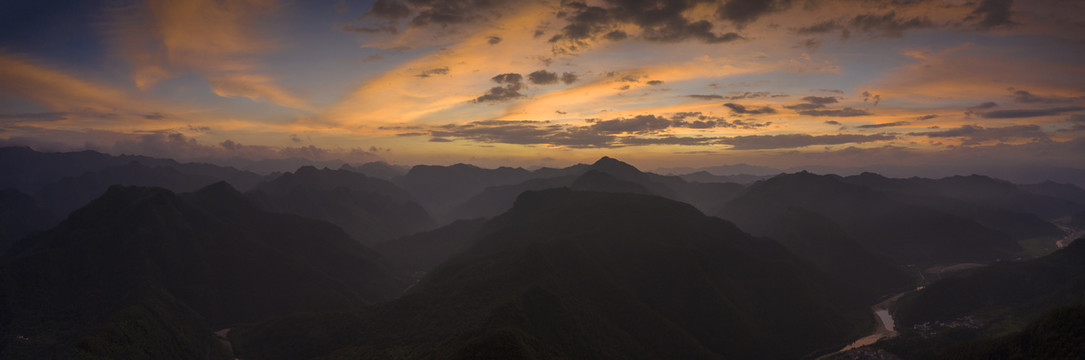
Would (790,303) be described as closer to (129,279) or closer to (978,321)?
(978,321)

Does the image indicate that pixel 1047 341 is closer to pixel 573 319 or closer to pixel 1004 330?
pixel 1004 330

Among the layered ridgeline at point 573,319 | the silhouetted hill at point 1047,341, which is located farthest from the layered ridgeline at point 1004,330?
the layered ridgeline at point 573,319

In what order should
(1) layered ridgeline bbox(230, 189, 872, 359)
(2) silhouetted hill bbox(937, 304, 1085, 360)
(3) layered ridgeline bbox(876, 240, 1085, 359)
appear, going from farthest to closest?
(1) layered ridgeline bbox(230, 189, 872, 359)
(3) layered ridgeline bbox(876, 240, 1085, 359)
(2) silhouetted hill bbox(937, 304, 1085, 360)

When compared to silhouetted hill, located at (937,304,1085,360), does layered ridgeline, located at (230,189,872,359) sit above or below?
below

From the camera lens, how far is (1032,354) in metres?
112

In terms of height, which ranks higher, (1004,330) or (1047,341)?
(1047,341)

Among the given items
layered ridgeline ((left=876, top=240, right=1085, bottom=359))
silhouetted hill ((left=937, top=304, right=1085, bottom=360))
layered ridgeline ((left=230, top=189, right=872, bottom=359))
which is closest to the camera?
silhouetted hill ((left=937, top=304, right=1085, bottom=360))

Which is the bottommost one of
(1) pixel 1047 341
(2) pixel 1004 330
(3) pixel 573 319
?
(2) pixel 1004 330

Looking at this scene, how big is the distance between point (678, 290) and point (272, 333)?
171 meters

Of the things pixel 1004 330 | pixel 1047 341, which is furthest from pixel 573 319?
pixel 1004 330

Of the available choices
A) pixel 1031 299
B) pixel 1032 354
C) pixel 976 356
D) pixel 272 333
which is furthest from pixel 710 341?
pixel 272 333

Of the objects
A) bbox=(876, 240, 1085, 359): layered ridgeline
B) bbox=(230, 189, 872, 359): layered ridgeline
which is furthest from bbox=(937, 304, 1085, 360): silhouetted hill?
bbox=(230, 189, 872, 359): layered ridgeline

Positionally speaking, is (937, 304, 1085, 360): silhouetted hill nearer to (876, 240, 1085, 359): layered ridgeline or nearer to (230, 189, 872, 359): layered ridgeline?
(876, 240, 1085, 359): layered ridgeline

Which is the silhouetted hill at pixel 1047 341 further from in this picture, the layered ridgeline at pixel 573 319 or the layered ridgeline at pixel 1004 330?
the layered ridgeline at pixel 573 319
